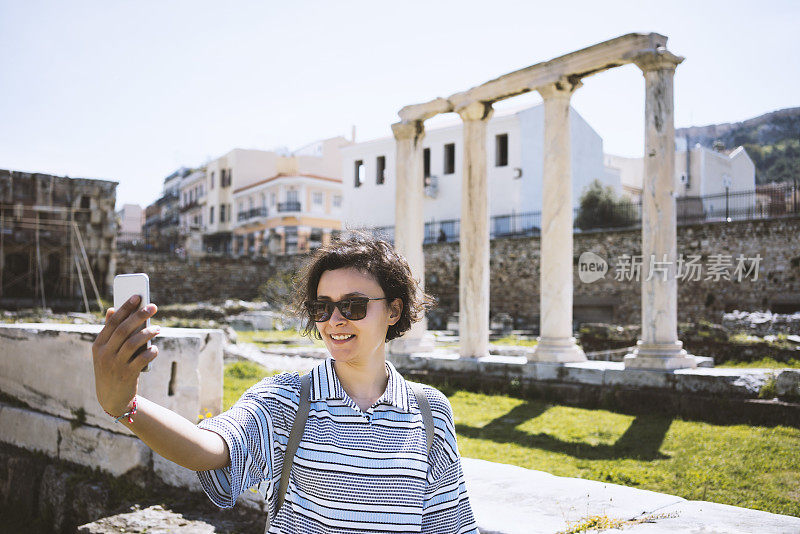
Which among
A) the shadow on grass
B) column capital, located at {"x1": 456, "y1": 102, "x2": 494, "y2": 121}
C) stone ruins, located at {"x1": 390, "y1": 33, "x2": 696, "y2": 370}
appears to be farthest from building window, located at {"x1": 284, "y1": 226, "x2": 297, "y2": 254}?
the shadow on grass

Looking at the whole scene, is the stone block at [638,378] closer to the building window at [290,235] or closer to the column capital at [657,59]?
the column capital at [657,59]

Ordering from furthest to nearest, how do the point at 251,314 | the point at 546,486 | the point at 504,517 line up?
1. the point at 251,314
2. the point at 546,486
3. the point at 504,517

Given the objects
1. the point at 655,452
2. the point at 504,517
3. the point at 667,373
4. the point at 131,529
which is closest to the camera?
the point at 504,517

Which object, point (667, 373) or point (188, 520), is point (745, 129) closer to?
point (667, 373)

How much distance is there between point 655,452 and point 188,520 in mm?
4476

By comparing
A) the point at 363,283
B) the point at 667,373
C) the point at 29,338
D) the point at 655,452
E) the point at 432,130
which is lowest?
the point at 655,452

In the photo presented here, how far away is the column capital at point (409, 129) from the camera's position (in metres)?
13.0

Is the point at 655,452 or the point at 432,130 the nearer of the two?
the point at 655,452

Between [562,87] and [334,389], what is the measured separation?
9457 mm

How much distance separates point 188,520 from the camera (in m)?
3.98

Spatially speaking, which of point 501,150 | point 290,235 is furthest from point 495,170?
point 290,235

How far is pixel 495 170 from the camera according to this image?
31.5m

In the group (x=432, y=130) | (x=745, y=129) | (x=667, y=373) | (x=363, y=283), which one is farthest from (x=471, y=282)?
(x=745, y=129)

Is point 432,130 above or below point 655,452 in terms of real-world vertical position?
above
